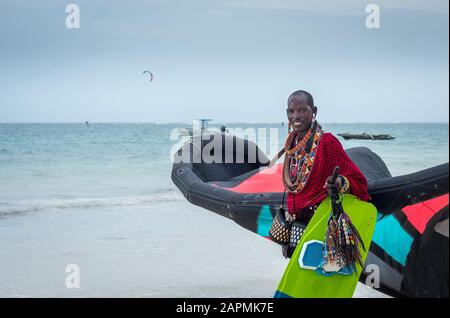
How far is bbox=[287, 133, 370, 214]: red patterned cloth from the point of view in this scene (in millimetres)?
3082

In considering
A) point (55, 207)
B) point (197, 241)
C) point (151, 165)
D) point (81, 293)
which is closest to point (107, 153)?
point (151, 165)

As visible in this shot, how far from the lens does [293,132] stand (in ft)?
10.9

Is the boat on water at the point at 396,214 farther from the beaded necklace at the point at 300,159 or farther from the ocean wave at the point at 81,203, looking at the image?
the ocean wave at the point at 81,203

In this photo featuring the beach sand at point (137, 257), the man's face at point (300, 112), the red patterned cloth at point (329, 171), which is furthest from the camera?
the beach sand at point (137, 257)

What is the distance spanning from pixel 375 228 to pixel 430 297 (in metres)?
0.46

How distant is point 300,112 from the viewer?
320 cm

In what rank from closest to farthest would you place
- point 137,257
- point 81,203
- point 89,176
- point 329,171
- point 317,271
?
point 317,271, point 329,171, point 137,257, point 81,203, point 89,176

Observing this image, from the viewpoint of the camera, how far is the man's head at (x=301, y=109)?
126 inches

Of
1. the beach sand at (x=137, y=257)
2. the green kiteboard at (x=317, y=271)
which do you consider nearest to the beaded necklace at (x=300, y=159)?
the green kiteboard at (x=317, y=271)

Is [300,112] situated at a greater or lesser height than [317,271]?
greater

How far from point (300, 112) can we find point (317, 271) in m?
0.76

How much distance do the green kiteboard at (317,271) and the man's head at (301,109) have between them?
15.3 inches

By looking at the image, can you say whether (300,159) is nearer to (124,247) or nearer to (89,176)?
(124,247)

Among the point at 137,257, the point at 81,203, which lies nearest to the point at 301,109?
the point at 137,257
